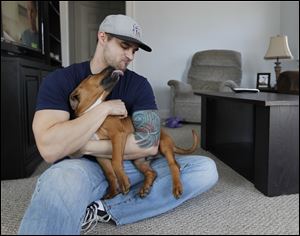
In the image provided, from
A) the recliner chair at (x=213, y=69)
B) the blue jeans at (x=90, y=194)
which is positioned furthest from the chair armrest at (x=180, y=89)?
the blue jeans at (x=90, y=194)

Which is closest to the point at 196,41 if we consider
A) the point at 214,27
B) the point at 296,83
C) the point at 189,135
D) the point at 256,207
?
the point at 214,27

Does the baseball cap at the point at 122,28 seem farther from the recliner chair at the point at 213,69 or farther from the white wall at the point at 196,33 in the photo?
the white wall at the point at 196,33

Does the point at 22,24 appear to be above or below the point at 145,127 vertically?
above

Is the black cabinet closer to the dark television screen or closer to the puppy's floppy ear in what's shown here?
the dark television screen

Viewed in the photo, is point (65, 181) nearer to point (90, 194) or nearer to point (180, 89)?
point (90, 194)

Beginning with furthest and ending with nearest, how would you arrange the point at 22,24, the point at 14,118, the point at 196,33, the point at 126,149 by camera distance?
the point at 196,33 < the point at 22,24 < the point at 14,118 < the point at 126,149

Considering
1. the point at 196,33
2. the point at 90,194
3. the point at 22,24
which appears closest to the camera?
the point at 90,194

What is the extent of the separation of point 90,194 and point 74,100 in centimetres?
34

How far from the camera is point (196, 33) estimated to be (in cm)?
455

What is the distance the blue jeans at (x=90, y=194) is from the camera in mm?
936

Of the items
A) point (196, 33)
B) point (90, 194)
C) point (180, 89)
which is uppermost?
point (196, 33)

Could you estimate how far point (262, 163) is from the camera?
156 cm

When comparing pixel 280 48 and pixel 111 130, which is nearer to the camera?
pixel 111 130

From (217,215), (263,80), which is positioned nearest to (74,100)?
(217,215)
